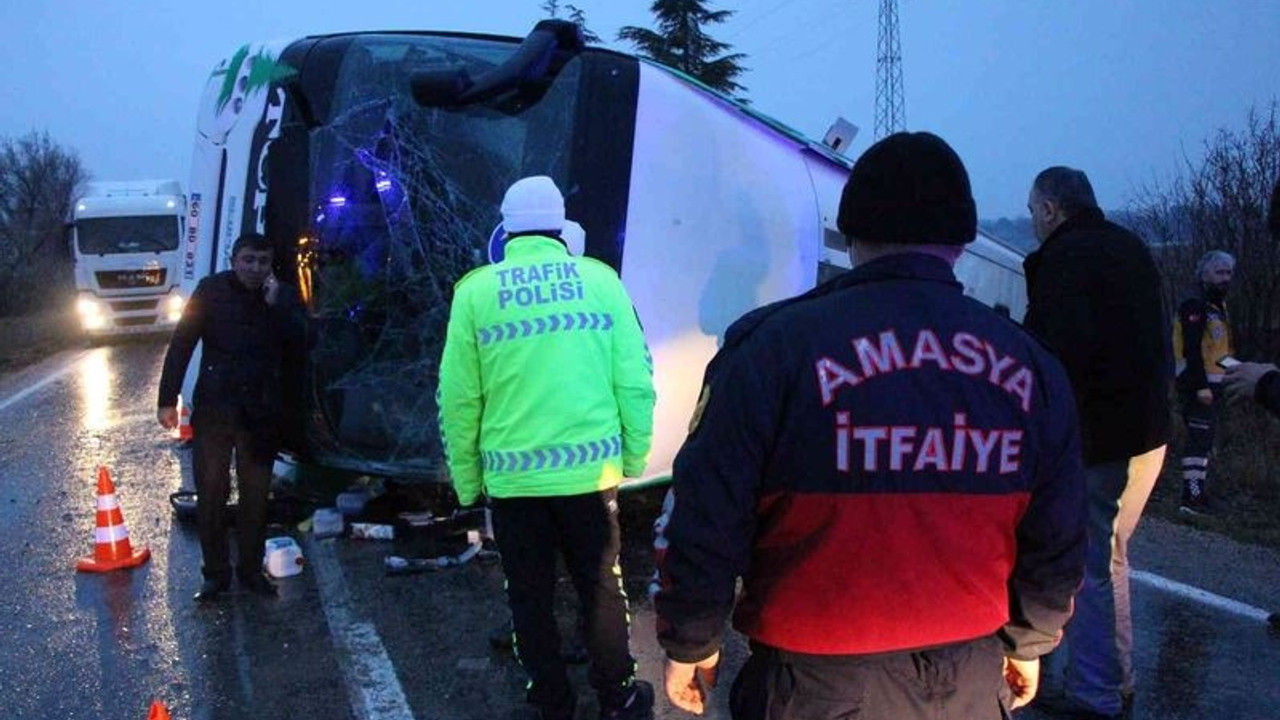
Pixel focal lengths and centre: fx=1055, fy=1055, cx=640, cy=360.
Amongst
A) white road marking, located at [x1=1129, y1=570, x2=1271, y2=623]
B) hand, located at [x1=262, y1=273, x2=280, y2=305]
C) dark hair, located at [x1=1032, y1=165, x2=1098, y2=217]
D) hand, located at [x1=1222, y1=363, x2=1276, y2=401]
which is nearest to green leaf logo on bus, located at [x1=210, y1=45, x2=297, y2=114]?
hand, located at [x1=262, y1=273, x2=280, y2=305]

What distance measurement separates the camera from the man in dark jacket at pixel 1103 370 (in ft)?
11.8

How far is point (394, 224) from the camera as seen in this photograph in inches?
207

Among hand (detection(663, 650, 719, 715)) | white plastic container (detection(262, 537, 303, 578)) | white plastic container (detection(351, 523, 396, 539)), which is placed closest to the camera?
hand (detection(663, 650, 719, 715))

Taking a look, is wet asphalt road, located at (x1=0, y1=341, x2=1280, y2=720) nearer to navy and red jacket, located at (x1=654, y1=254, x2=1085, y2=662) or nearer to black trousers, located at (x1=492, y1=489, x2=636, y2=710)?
black trousers, located at (x1=492, y1=489, x2=636, y2=710)

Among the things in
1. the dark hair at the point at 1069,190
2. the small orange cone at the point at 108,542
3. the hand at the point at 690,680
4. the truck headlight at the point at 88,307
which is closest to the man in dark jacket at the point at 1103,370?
the dark hair at the point at 1069,190

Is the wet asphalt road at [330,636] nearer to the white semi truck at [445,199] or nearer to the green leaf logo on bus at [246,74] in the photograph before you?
the white semi truck at [445,199]

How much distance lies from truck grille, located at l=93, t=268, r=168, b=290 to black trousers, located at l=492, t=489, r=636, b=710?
16.3 m

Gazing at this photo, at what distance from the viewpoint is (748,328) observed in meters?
1.96

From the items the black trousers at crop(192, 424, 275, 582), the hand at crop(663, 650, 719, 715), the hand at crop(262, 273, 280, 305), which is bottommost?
the black trousers at crop(192, 424, 275, 582)

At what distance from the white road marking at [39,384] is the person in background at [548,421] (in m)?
10.4

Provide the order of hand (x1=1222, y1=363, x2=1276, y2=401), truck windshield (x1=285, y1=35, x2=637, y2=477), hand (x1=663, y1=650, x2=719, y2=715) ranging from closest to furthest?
hand (x1=663, y1=650, x2=719, y2=715) → hand (x1=1222, y1=363, x2=1276, y2=401) → truck windshield (x1=285, y1=35, x2=637, y2=477)

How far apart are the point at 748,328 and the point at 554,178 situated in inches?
128

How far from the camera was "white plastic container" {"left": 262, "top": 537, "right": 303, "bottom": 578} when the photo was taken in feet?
17.8

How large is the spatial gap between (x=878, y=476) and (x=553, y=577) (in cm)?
200
